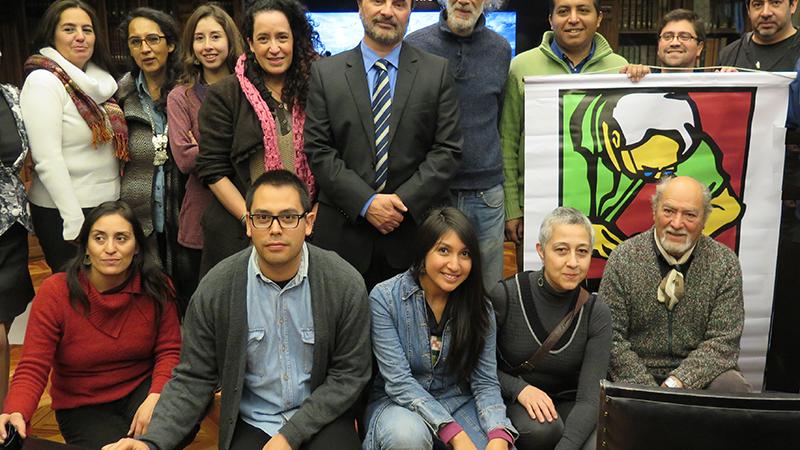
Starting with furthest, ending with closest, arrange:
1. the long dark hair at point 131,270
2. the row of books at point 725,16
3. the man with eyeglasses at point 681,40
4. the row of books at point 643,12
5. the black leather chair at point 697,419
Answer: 1. the row of books at point 643,12
2. the row of books at point 725,16
3. the man with eyeglasses at point 681,40
4. the long dark hair at point 131,270
5. the black leather chair at point 697,419

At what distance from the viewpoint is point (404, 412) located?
83.7 inches

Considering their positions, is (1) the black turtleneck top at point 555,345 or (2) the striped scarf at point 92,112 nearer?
(1) the black turtleneck top at point 555,345

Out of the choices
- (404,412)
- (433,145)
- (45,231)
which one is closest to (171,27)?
(45,231)

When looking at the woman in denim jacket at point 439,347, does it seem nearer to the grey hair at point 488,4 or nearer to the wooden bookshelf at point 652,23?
the grey hair at point 488,4

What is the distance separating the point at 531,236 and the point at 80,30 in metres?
1.72

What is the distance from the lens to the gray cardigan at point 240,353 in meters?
2.04

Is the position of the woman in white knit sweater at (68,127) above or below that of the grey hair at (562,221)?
above

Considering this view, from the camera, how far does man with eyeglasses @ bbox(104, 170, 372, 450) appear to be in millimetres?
2031

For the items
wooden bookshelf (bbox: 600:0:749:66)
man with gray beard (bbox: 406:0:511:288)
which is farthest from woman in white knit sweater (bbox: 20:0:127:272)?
wooden bookshelf (bbox: 600:0:749:66)

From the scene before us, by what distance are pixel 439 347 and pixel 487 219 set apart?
73 centimetres

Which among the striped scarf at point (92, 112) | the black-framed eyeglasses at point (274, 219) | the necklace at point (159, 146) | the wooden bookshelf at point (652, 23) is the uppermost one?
the wooden bookshelf at point (652, 23)

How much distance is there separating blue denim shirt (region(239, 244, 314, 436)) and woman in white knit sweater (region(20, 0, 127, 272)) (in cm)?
93

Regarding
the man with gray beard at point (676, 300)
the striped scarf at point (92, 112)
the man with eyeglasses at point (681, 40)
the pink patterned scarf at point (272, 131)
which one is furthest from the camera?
the man with eyeglasses at point (681, 40)

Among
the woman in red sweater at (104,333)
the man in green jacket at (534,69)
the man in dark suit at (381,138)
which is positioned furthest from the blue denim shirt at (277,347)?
the man in green jacket at (534,69)
